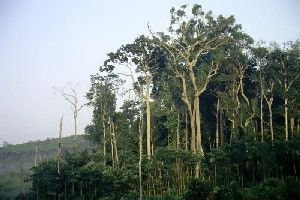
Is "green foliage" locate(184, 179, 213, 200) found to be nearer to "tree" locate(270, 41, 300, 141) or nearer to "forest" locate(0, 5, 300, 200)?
"forest" locate(0, 5, 300, 200)

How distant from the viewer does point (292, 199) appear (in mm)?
18109

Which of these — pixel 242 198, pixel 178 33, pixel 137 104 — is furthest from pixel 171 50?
pixel 242 198

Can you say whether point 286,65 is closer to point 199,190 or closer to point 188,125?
point 188,125

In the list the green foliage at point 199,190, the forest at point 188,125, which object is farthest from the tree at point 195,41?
the green foliage at point 199,190

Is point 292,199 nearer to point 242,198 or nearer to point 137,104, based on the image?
point 242,198

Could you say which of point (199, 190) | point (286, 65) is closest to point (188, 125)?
point (286, 65)

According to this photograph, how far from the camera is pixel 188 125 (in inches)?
1781

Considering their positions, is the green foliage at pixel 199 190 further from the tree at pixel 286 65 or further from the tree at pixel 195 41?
the tree at pixel 286 65

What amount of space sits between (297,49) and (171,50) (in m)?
15.5

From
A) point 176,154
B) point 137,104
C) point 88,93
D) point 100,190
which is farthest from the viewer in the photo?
point 88,93

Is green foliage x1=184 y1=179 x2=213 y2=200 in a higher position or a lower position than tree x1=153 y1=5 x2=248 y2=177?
lower

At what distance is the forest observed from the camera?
97.7ft

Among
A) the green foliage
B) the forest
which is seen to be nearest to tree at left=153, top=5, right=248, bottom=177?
the forest

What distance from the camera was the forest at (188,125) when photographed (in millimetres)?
29781
